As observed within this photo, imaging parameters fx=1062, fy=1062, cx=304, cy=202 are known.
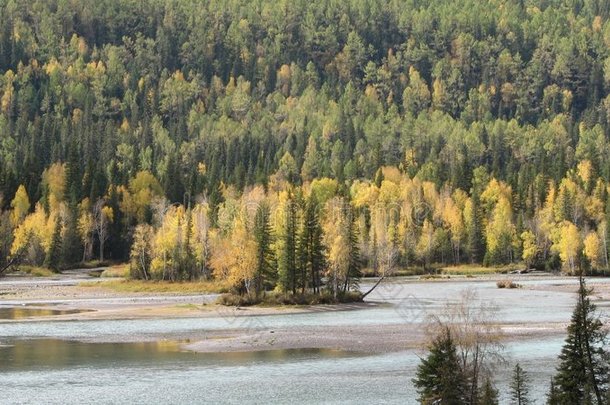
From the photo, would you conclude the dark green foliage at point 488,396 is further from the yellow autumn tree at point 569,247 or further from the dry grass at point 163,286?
the yellow autumn tree at point 569,247

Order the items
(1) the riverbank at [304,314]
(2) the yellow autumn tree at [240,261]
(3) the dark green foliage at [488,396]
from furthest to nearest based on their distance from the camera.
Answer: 1. (2) the yellow autumn tree at [240,261]
2. (1) the riverbank at [304,314]
3. (3) the dark green foliage at [488,396]

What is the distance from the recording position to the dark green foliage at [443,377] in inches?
2101

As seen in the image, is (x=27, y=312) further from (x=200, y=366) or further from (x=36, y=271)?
(x=36, y=271)

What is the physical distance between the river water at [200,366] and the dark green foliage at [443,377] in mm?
8505

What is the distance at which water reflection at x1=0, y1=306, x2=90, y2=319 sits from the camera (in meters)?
116

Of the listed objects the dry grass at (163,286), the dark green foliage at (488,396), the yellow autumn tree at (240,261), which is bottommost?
the dark green foliage at (488,396)

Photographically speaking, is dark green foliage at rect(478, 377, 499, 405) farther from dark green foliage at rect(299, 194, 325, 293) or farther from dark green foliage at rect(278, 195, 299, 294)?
dark green foliage at rect(299, 194, 325, 293)

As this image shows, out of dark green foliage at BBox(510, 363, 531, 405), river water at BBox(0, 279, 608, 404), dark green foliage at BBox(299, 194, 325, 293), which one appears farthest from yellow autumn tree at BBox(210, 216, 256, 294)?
dark green foliage at BBox(510, 363, 531, 405)

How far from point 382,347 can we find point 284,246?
1764 inches

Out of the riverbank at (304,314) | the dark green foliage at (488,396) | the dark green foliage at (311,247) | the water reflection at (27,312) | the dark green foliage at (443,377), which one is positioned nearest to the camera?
the dark green foliage at (488,396)

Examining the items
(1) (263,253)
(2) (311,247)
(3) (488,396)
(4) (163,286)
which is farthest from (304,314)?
(3) (488,396)

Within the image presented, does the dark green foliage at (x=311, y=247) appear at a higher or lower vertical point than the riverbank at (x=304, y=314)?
higher

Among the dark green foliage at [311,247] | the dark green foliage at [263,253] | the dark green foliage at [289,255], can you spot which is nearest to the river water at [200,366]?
the dark green foliage at [263,253]

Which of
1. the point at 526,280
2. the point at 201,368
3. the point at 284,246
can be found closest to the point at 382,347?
the point at 201,368
